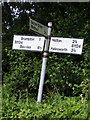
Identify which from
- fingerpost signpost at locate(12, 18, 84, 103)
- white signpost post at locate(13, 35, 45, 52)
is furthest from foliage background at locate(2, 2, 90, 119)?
white signpost post at locate(13, 35, 45, 52)

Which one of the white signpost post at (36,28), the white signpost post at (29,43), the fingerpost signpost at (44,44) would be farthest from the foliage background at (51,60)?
the white signpost post at (36,28)

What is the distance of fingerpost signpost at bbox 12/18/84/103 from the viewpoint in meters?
3.48

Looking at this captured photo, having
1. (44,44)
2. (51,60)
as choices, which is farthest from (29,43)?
(51,60)

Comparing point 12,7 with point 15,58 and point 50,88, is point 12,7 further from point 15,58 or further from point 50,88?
point 50,88

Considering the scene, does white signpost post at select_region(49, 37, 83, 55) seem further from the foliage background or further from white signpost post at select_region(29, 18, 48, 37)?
the foliage background

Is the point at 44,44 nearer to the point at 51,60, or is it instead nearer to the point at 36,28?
the point at 36,28

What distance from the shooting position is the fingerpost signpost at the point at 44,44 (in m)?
3.48

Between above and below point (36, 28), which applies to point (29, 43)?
below

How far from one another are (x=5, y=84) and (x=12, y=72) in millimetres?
297

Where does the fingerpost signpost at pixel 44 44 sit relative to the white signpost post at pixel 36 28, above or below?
below

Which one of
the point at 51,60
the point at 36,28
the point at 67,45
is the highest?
the point at 36,28

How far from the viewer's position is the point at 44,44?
142 inches

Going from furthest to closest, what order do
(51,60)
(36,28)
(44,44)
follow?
(51,60) < (44,44) < (36,28)

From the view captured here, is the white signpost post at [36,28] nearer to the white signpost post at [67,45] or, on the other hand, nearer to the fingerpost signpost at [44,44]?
the fingerpost signpost at [44,44]
